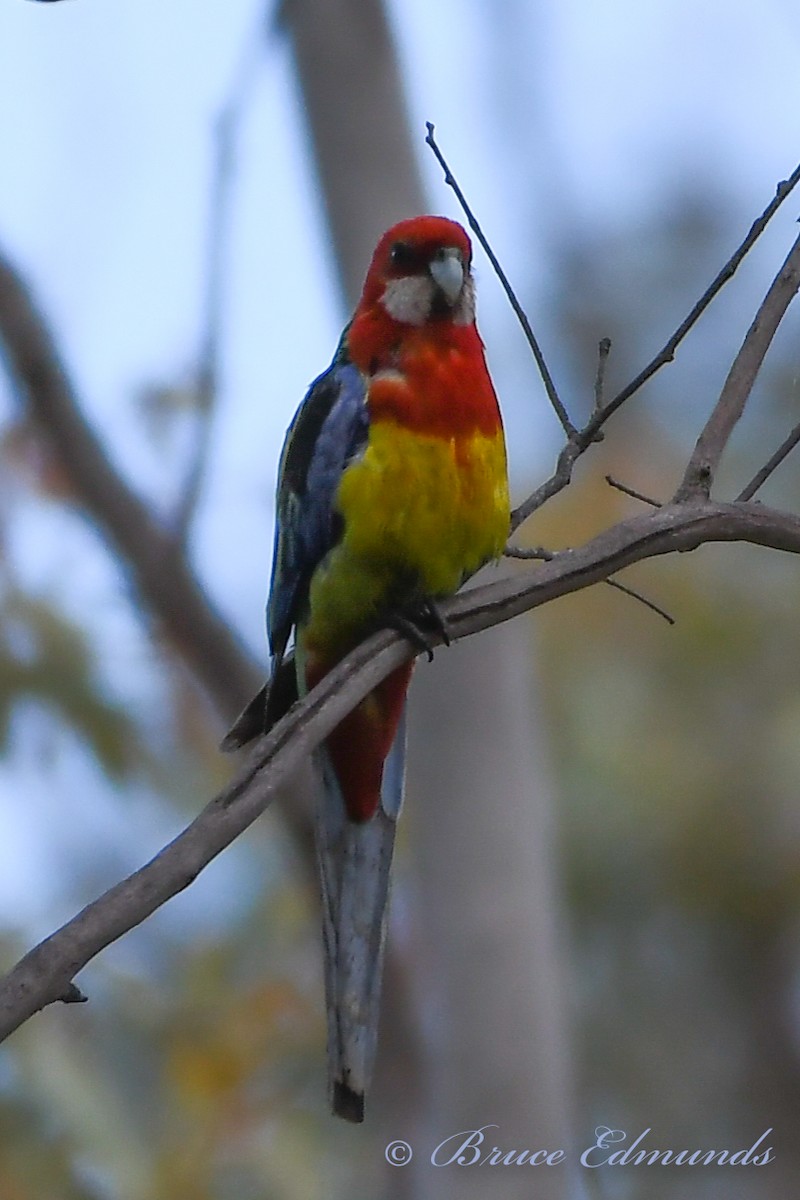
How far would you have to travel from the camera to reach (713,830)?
7.75 metres

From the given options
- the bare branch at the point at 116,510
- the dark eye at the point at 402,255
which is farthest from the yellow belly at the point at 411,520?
the bare branch at the point at 116,510

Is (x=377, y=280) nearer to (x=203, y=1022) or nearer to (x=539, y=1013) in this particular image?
(x=539, y=1013)

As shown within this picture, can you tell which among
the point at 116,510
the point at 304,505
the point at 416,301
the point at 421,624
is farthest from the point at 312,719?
the point at 116,510

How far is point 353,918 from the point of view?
2.91 meters

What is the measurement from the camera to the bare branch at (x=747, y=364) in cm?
249

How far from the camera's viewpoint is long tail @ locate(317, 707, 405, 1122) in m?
2.63

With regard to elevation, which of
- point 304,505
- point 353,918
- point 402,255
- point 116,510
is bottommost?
point 353,918

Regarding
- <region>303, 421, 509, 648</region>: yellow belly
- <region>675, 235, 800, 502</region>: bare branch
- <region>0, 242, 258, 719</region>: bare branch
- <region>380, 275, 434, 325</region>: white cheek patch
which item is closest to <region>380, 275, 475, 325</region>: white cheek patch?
<region>380, 275, 434, 325</region>: white cheek patch

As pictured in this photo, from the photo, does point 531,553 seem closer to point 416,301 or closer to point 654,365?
point 654,365

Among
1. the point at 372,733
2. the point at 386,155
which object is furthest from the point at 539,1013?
the point at 386,155

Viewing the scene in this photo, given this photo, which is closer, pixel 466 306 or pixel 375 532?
pixel 375 532

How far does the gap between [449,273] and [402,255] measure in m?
0.14

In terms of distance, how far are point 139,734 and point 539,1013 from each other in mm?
1613

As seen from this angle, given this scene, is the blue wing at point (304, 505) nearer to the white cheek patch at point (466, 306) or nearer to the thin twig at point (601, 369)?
the white cheek patch at point (466, 306)
